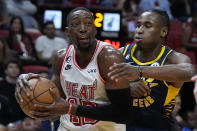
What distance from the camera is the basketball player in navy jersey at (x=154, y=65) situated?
3957 mm

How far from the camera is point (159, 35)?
414 centimetres

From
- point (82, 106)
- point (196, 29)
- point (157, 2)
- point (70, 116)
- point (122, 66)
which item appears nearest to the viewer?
point (122, 66)

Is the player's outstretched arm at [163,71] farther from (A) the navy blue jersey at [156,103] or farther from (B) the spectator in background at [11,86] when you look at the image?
(B) the spectator in background at [11,86]

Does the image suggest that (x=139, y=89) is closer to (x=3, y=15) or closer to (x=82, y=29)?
(x=82, y=29)

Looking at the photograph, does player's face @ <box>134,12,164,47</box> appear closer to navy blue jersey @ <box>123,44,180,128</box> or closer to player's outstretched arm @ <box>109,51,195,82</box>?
navy blue jersey @ <box>123,44,180,128</box>

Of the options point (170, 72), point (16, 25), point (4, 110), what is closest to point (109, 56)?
point (170, 72)

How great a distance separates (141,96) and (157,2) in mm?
6864

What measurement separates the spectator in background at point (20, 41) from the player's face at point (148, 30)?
4.02m

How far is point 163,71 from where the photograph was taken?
11.6 feet

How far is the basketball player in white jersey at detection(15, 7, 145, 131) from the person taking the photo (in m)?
3.43

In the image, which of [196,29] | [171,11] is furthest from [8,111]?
[171,11]

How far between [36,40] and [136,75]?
5.22 meters

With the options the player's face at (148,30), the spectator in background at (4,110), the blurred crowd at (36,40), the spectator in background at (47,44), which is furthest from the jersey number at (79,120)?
the spectator in background at (47,44)

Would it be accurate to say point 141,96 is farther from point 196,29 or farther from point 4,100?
point 196,29
